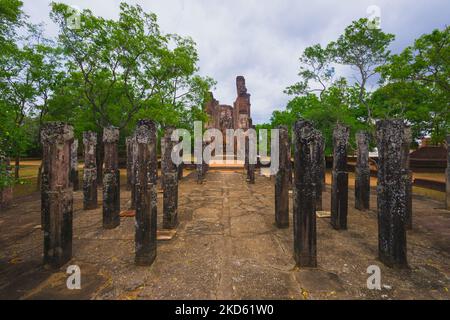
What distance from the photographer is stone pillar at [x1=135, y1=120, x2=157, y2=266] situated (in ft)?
12.5

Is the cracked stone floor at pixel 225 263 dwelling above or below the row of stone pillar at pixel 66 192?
below

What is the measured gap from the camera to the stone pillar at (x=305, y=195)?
376 centimetres

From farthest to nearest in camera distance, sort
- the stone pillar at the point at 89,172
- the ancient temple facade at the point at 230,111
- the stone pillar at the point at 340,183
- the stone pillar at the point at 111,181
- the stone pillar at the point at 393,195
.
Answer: the ancient temple facade at the point at 230,111 → the stone pillar at the point at 89,172 → the stone pillar at the point at 111,181 → the stone pillar at the point at 340,183 → the stone pillar at the point at 393,195

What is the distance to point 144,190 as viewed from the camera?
3.85m

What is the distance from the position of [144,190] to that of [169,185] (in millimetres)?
2076

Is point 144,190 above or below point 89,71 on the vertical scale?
below

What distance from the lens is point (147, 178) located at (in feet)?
12.8

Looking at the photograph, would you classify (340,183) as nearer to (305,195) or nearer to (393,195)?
(393,195)

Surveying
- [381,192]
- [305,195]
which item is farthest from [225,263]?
[381,192]

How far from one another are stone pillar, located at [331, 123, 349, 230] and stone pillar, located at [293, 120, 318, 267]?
2328 mm

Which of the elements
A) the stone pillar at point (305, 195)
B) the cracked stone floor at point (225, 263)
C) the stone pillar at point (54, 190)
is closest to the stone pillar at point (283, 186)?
the cracked stone floor at point (225, 263)

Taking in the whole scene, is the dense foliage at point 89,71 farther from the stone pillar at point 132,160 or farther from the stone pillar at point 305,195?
the stone pillar at point 305,195

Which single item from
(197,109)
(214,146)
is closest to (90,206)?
(197,109)

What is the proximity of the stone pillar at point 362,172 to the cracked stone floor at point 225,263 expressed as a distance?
0.81 metres
